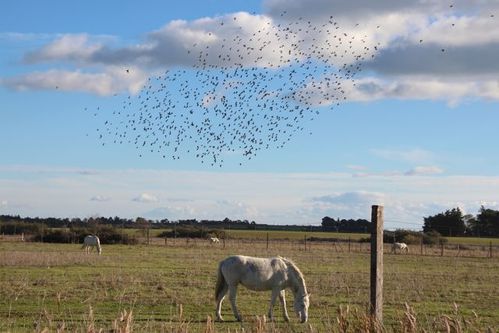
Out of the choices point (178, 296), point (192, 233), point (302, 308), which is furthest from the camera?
point (192, 233)

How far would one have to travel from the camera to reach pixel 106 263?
33688 mm

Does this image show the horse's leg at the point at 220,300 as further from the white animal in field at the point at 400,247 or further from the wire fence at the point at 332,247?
the white animal in field at the point at 400,247

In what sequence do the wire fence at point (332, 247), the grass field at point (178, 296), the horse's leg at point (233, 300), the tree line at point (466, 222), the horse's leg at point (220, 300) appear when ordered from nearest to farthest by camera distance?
the grass field at point (178, 296), the horse's leg at point (233, 300), the horse's leg at point (220, 300), the wire fence at point (332, 247), the tree line at point (466, 222)

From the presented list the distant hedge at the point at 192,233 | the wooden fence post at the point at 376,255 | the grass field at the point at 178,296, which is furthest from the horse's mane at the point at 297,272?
the distant hedge at the point at 192,233

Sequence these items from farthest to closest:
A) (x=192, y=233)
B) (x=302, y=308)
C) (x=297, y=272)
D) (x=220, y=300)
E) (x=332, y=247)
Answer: (x=192, y=233), (x=332, y=247), (x=297, y=272), (x=220, y=300), (x=302, y=308)

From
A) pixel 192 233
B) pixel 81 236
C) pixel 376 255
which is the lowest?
pixel 81 236

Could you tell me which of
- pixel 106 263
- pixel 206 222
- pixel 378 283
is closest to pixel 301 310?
pixel 378 283

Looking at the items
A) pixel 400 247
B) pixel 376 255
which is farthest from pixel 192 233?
pixel 376 255

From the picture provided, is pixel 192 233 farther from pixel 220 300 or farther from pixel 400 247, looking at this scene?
pixel 220 300

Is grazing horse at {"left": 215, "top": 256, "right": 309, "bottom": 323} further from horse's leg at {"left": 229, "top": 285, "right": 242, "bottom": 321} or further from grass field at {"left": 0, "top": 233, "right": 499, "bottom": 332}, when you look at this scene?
grass field at {"left": 0, "top": 233, "right": 499, "bottom": 332}

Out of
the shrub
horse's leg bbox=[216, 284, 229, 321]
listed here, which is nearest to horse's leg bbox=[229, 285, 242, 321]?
horse's leg bbox=[216, 284, 229, 321]

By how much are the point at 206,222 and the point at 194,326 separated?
4267 inches

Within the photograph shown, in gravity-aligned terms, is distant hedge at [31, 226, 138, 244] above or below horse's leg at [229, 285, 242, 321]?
above

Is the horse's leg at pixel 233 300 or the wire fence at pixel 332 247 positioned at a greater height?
the wire fence at pixel 332 247
